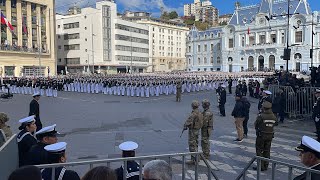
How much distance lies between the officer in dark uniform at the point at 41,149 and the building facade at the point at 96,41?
78643 millimetres

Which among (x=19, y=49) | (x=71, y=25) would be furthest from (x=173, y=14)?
(x=19, y=49)

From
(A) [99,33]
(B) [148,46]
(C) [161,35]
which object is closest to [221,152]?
(A) [99,33]

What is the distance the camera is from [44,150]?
14.5 feet

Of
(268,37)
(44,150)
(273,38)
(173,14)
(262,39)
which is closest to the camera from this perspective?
(44,150)

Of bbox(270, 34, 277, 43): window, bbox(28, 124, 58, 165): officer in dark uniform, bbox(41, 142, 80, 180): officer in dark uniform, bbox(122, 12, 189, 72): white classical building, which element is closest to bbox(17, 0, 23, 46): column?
bbox(122, 12, 189, 72): white classical building

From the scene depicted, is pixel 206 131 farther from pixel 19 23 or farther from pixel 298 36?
pixel 298 36

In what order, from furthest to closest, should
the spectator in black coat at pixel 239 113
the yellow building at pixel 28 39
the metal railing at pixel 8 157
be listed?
the yellow building at pixel 28 39 → the spectator in black coat at pixel 239 113 → the metal railing at pixel 8 157

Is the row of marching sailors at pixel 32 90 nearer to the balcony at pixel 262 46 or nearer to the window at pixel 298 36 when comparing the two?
the balcony at pixel 262 46

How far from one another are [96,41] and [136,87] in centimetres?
6211

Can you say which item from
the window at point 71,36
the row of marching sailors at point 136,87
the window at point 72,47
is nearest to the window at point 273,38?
the row of marching sailors at point 136,87

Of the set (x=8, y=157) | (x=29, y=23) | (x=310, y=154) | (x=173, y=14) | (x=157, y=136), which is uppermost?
(x=173, y=14)

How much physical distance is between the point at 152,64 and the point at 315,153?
108 m

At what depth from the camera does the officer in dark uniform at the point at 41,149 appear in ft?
14.2

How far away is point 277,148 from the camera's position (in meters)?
9.53
